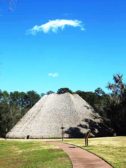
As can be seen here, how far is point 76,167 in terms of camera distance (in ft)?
74.3

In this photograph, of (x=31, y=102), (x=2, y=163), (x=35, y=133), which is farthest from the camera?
(x=31, y=102)

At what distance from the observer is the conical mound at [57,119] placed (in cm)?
6488

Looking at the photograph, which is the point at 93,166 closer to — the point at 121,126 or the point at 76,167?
the point at 76,167

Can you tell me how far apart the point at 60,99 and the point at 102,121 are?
9974 mm

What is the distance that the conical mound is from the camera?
213 feet

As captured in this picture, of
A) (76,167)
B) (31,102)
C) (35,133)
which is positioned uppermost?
(31,102)

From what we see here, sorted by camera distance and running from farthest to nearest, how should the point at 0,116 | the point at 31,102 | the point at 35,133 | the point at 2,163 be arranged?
the point at 31,102, the point at 0,116, the point at 35,133, the point at 2,163

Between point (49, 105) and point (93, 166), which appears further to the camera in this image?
point (49, 105)

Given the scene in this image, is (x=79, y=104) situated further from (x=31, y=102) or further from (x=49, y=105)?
(x=31, y=102)

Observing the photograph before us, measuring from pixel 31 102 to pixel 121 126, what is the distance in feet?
296

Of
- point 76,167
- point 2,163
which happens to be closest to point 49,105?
point 2,163

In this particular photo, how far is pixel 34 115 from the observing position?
70.6m

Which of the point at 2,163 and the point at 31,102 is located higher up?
the point at 31,102

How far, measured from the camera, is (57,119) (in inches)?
2685
